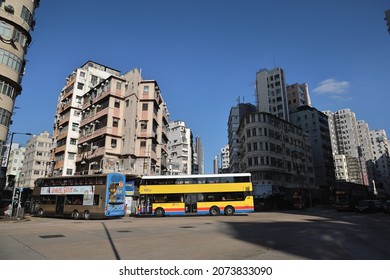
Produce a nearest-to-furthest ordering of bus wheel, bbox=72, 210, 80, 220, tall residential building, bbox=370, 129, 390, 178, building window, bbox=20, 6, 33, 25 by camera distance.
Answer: bus wheel, bbox=72, 210, 80, 220, building window, bbox=20, 6, 33, 25, tall residential building, bbox=370, 129, 390, 178

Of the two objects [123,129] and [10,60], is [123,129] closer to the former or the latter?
[123,129]

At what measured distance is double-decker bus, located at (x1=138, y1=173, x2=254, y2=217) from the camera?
97.5 feet

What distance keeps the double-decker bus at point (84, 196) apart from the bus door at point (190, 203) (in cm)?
681

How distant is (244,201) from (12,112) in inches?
1060

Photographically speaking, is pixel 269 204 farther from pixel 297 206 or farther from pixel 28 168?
pixel 28 168

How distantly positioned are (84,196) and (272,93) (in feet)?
254

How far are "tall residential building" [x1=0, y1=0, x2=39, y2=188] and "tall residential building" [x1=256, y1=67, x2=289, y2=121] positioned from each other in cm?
7370

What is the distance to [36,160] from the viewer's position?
296 feet

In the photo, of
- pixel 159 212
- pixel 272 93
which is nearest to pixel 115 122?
pixel 159 212

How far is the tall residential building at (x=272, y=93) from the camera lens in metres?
90.3

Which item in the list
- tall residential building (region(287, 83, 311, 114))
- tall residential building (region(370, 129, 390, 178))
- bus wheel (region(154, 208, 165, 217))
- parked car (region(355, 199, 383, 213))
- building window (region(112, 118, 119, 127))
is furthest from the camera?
tall residential building (region(370, 129, 390, 178))

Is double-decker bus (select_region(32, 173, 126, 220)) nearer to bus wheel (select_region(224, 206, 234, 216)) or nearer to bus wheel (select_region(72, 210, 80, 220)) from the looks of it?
bus wheel (select_region(72, 210, 80, 220))

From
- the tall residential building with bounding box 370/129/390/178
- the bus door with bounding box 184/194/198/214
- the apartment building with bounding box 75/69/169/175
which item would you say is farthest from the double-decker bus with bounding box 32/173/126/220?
the tall residential building with bounding box 370/129/390/178
